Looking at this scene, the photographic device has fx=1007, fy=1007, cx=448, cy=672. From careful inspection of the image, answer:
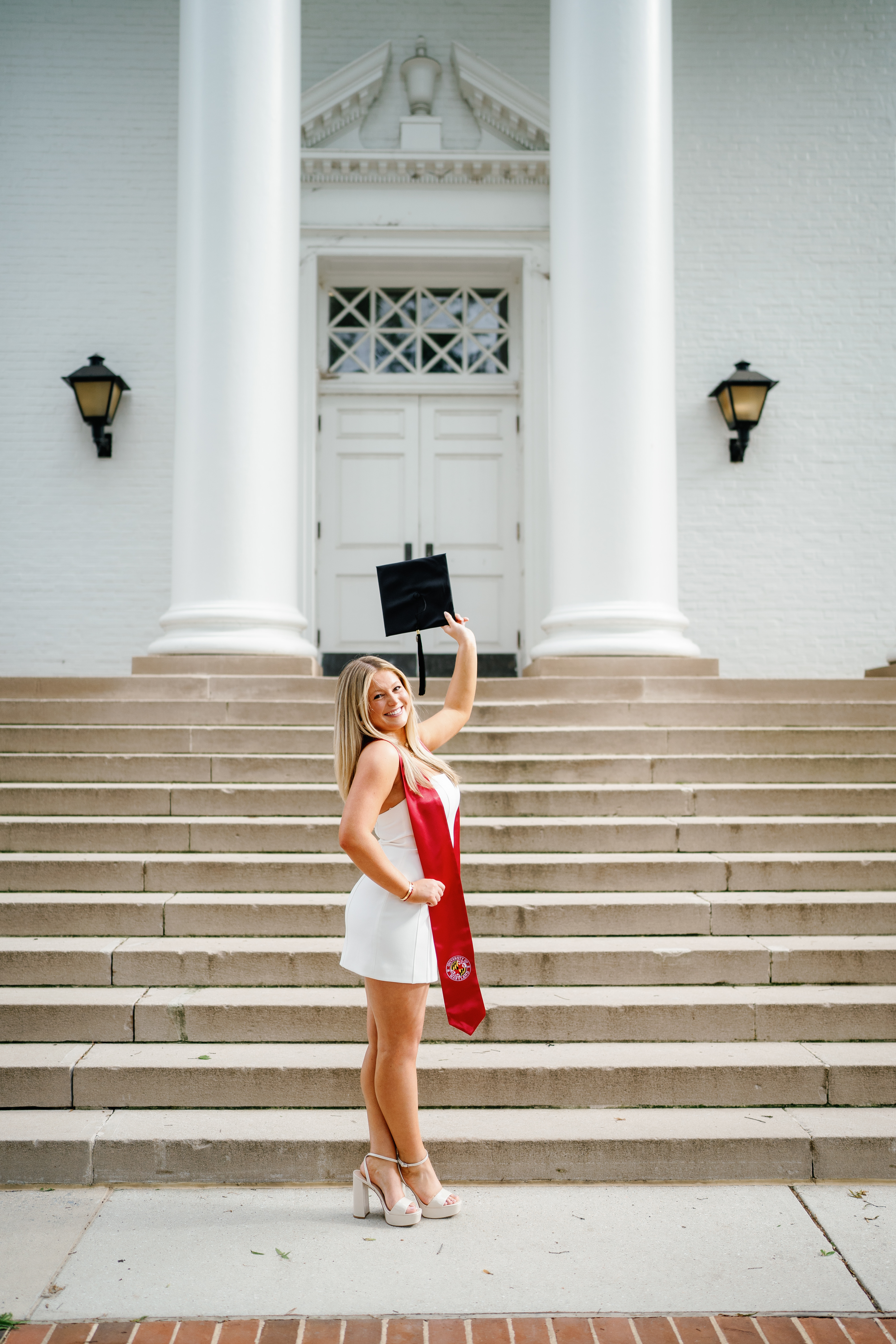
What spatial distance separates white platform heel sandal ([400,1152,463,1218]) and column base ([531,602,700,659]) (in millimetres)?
4496

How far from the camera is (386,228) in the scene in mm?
9516

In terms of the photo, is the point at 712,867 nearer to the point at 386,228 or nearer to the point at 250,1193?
the point at 250,1193

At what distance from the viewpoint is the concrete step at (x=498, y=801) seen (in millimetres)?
5230

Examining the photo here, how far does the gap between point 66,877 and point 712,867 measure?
307cm

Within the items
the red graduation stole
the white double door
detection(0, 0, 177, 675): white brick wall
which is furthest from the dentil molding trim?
the red graduation stole

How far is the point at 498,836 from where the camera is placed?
503 centimetres

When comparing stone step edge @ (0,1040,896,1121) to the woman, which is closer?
the woman

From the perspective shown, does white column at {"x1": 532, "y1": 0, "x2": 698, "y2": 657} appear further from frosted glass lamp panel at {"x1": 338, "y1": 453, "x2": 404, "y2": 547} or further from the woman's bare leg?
the woman's bare leg

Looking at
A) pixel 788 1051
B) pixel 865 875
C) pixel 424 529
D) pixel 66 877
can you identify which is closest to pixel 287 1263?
pixel 788 1051

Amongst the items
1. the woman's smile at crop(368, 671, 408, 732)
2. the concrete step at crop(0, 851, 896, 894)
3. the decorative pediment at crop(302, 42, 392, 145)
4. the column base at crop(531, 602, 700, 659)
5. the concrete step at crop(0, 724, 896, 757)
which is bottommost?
the concrete step at crop(0, 851, 896, 894)

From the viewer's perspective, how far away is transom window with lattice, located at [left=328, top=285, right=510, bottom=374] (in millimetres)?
9992

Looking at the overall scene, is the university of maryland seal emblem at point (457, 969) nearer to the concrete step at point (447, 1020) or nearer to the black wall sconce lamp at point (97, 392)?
the concrete step at point (447, 1020)

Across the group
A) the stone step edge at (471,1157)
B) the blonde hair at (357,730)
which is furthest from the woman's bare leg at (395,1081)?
the blonde hair at (357,730)

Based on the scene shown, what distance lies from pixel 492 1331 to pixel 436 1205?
0.52 meters
